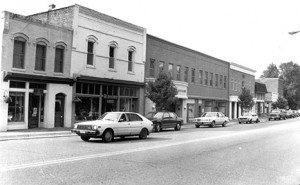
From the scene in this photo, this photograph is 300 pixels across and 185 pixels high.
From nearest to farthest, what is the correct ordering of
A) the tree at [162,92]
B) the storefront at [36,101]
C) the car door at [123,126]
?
1. the car door at [123,126]
2. the storefront at [36,101]
3. the tree at [162,92]

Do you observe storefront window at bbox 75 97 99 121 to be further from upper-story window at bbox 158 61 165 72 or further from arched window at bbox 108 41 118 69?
A: upper-story window at bbox 158 61 165 72

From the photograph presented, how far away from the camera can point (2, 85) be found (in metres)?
19.5

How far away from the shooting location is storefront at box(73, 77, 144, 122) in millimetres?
24344

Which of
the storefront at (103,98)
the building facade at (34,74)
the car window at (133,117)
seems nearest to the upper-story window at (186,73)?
the storefront at (103,98)

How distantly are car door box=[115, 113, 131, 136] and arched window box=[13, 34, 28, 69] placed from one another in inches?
347

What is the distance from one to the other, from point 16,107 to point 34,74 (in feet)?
8.02

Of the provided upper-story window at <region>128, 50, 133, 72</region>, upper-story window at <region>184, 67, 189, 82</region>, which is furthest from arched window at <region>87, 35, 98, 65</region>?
upper-story window at <region>184, 67, 189, 82</region>

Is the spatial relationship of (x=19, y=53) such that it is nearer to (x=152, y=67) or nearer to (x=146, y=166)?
(x=152, y=67)

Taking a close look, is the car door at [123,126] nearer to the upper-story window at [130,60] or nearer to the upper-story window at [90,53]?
the upper-story window at [90,53]

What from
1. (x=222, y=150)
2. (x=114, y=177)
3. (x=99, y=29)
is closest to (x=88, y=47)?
(x=99, y=29)

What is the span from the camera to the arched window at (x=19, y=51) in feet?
67.5

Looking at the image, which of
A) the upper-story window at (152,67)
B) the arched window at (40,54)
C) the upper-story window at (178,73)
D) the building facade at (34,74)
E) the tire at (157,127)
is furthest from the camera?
the upper-story window at (178,73)

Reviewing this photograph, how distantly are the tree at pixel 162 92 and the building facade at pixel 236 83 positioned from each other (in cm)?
2523

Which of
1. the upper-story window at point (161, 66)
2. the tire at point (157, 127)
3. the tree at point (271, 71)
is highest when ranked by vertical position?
the tree at point (271, 71)
